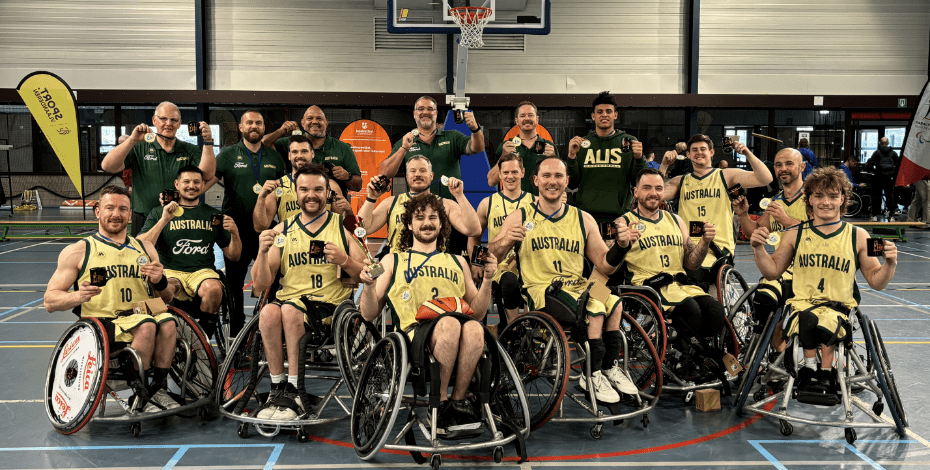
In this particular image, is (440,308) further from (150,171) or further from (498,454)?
(150,171)

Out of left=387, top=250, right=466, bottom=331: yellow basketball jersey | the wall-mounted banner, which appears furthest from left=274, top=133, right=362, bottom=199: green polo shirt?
the wall-mounted banner

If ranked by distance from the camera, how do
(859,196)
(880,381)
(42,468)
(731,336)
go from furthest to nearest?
(859,196), (731,336), (880,381), (42,468)

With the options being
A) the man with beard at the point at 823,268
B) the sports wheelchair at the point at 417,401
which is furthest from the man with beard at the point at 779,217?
the sports wheelchair at the point at 417,401

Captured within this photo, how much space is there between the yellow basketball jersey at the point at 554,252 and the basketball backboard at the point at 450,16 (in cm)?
693

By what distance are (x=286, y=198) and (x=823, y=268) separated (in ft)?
11.6

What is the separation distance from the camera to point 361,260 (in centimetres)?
438

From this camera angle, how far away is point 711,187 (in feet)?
18.0

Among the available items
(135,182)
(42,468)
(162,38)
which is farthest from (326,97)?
(42,468)

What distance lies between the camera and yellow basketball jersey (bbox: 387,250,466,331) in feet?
12.4

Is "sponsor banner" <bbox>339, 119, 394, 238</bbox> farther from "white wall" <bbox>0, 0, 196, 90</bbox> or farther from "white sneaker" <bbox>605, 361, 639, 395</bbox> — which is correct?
"white sneaker" <bbox>605, 361, 639, 395</bbox>

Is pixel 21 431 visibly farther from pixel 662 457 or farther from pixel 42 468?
pixel 662 457

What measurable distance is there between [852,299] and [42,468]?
422cm

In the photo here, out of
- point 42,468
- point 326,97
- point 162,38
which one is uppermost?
point 162,38

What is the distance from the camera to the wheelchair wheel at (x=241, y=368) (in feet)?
12.6
